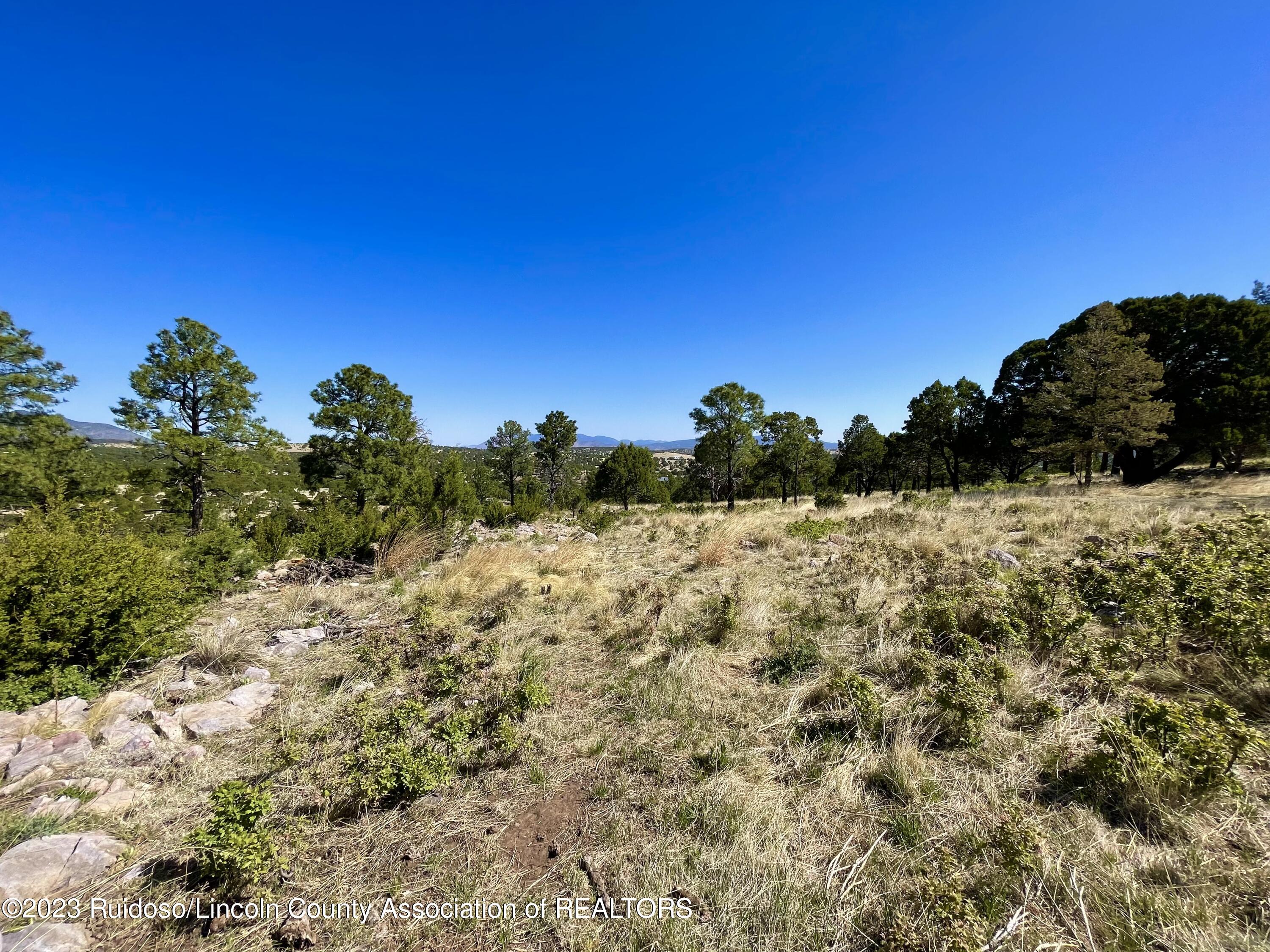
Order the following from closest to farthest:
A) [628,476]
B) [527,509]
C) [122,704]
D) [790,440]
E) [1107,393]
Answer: [122,704] < [1107,393] < [527,509] < [790,440] < [628,476]

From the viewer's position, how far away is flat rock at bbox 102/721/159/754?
125 inches

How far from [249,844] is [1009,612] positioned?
621 centimetres

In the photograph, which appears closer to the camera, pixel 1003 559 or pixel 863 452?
pixel 1003 559

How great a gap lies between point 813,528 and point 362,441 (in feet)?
61.7

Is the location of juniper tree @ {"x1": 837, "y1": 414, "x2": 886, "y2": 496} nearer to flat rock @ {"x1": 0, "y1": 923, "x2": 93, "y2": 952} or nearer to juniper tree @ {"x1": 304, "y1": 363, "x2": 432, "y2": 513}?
juniper tree @ {"x1": 304, "y1": 363, "x2": 432, "y2": 513}

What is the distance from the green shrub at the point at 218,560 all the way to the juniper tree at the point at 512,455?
26.7 meters

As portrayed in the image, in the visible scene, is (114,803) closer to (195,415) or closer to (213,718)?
(213,718)

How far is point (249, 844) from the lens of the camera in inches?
81.0

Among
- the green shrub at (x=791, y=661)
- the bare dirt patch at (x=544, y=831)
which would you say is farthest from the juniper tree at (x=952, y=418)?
the bare dirt patch at (x=544, y=831)

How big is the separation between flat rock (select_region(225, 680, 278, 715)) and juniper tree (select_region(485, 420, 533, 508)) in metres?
30.7

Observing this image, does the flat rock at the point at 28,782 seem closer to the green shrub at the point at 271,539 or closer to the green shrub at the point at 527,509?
the green shrub at the point at 271,539

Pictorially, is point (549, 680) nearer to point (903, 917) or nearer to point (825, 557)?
point (903, 917)

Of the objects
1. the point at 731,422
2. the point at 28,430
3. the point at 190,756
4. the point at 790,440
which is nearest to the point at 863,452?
the point at 790,440

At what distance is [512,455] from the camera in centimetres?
3459
